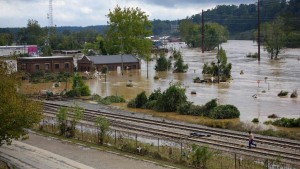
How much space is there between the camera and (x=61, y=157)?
84.5 feet

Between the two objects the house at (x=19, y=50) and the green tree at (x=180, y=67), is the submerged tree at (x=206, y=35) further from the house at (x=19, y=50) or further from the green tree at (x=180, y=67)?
the green tree at (x=180, y=67)

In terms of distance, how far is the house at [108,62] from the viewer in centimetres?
8725

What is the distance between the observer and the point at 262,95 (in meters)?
51.9

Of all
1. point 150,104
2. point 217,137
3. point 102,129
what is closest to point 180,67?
point 150,104

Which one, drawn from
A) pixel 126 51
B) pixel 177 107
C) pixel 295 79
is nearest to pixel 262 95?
pixel 177 107

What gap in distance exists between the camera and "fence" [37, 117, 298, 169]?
23.1 m

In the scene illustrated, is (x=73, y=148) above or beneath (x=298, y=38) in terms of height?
beneath

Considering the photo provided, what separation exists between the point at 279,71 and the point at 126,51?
32.4 metres

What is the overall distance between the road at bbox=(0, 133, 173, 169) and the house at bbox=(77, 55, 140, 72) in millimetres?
57862

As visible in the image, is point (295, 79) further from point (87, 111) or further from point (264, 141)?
point (264, 141)

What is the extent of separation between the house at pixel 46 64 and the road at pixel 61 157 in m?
52.9

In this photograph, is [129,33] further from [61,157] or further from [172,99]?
[61,157]

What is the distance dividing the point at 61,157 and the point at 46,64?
5870cm

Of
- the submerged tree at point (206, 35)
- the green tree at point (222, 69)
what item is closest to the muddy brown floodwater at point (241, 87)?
the green tree at point (222, 69)
